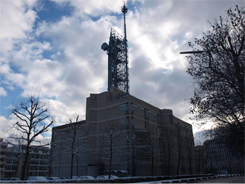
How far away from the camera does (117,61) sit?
226ft

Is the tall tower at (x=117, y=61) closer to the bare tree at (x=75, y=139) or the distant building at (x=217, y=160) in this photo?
the bare tree at (x=75, y=139)

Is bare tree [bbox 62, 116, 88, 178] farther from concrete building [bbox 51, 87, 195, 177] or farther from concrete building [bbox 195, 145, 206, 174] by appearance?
concrete building [bbox 195, 145, 206, 174]

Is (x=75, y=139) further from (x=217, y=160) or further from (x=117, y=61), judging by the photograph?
(x=217, y=160)

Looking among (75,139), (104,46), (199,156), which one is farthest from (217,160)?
(104,46)

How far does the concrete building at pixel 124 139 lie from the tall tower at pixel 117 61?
32.1 ft

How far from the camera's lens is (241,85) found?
12.7 meters

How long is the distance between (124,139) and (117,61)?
31954 mm

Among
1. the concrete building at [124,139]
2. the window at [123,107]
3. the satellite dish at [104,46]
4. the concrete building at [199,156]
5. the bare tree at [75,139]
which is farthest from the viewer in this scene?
the satellite dish at [104,46]

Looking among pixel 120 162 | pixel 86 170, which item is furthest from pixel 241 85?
pixel 86 170

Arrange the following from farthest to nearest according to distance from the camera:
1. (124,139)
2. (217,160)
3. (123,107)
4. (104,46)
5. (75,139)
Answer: (217,160) < (104,46) < (75,139) < (123,107) < (124,139)

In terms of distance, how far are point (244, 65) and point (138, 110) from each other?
1514 inches

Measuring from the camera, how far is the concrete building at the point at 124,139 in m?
44.2

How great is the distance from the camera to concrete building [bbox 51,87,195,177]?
44.2m

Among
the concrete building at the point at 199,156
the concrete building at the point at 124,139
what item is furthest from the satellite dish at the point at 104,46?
the concrete building at the point at 199,156
